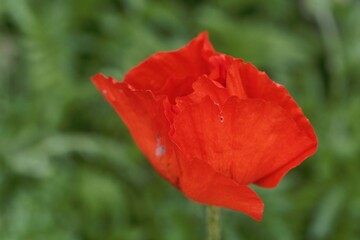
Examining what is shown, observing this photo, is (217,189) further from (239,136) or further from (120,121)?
(120,121)

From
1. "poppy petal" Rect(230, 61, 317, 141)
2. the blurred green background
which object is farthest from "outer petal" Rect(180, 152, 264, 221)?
the blurred green background

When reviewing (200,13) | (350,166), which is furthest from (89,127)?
(350,166)

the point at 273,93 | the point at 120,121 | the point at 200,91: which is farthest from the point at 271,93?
the point at 120,121

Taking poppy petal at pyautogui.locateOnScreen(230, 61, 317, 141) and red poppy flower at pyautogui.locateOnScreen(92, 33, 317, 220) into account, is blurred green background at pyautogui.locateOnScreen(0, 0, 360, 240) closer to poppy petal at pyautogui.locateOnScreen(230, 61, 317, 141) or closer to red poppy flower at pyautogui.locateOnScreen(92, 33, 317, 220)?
red poppy flower at pyautogui.locateOnScreen(92, 33, 317, 220)

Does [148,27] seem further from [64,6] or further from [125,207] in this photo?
[125,207]

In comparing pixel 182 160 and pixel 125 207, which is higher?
pixel 182 160

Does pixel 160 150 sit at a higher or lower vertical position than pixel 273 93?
lower

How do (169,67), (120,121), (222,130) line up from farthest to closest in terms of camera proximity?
(120,121) → (169,67) → (222,130)
